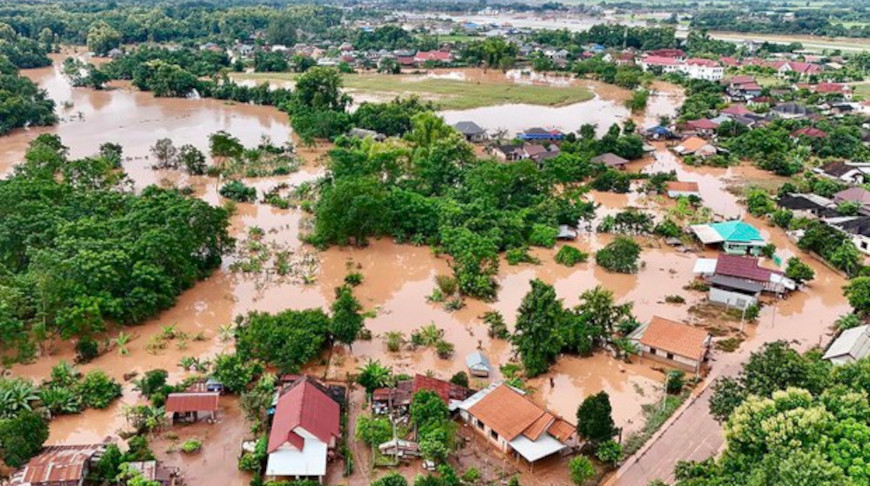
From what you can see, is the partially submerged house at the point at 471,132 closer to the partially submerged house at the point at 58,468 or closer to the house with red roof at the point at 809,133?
the house with red roof at the point at 809,133

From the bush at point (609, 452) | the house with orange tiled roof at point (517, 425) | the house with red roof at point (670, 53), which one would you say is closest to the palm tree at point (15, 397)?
the house with orange tiled roof at point (517, 425)

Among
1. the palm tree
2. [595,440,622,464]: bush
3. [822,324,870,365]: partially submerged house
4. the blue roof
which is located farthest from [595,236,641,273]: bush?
the palm tree

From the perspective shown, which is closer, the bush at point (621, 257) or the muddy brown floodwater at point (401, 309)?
the muddy brown floodwater at point (401, 309)

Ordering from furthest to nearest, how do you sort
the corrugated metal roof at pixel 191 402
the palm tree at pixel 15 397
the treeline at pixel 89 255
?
1. the treeline at pixel 89 255
2. the corrugated metal roof at pixel 191 402
3. the palm tree at pixel 15 397

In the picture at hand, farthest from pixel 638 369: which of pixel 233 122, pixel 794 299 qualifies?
pixel 233 122

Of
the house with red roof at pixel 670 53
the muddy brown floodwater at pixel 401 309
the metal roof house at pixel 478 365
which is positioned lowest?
the muddy brown floodwater at pixel 401 309

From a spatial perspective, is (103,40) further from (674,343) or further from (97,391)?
(674,343)
